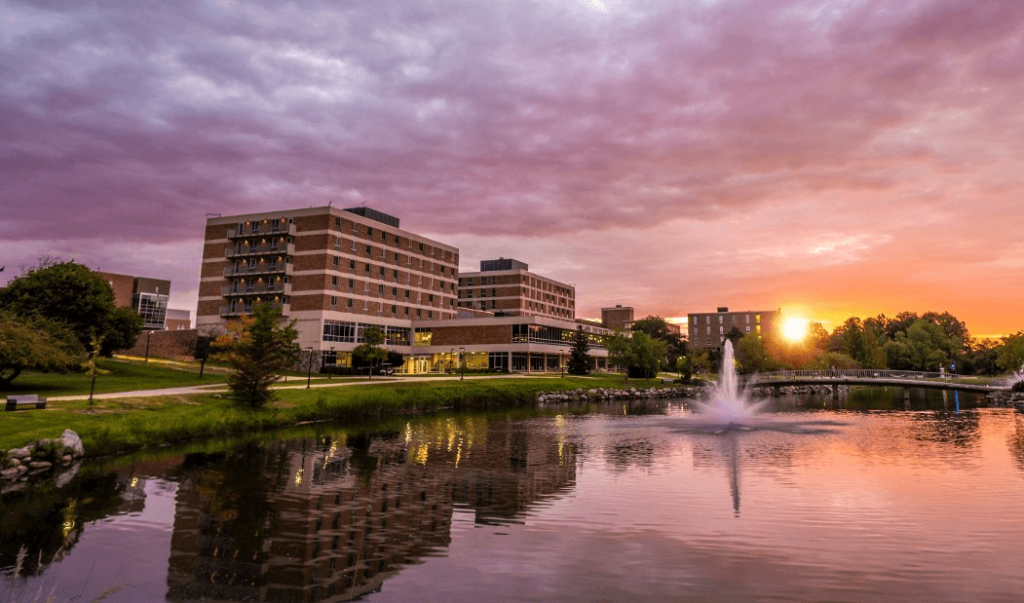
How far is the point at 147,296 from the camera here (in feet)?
504

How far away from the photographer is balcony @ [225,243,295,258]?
275 ft

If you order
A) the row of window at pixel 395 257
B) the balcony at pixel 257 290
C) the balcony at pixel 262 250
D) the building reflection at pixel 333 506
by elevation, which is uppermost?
the row of window at pixel 395 257

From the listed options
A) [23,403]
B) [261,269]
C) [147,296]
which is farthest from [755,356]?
[147,296]

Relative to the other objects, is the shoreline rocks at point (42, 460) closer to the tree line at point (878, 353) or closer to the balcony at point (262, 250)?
the balcony at point (262, 250)

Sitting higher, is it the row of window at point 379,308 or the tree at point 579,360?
the row of window at point 379,308

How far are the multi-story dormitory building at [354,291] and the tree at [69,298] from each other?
60.6 feet

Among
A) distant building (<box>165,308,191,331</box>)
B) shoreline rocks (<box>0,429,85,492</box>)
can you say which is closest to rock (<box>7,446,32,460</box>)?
shoreline rocks (<box>0,429,85,492</box>)

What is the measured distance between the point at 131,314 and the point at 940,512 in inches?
2588

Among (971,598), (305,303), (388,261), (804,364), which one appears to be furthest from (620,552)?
(804,364)

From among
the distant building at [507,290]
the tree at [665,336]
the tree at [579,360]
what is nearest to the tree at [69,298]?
the tree at [579,360]

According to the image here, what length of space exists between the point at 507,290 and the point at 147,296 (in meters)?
97.1

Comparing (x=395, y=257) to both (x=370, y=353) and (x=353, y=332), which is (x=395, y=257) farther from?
(x=370, y=353)

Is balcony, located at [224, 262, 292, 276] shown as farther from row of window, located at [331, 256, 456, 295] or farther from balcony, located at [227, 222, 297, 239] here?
row of window, located at [331, 256, 456, 295]

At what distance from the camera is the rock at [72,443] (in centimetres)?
2419
